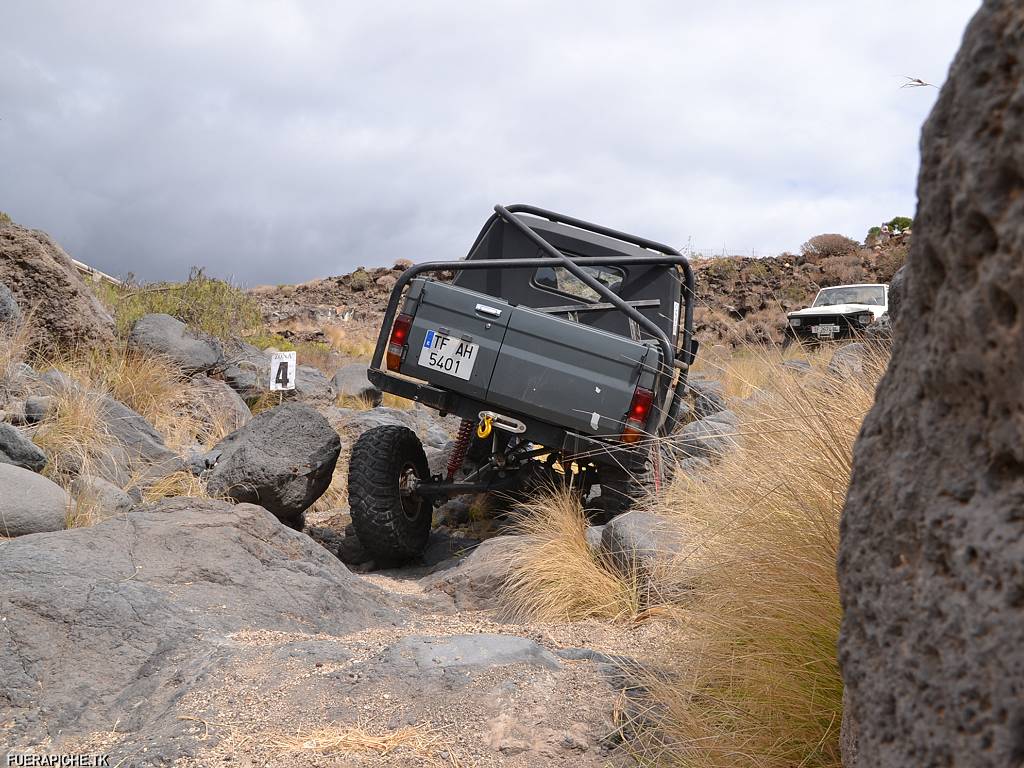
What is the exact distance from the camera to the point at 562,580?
480 centimetres

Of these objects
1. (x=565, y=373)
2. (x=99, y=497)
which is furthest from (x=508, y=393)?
(x=99, y=497)

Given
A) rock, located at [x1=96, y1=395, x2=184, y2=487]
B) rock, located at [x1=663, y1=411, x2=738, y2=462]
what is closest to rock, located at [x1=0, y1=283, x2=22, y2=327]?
rock, located at [x1=96, y1=395, x2=184, y2=487]

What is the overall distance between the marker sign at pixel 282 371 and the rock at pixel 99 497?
370 centimetres

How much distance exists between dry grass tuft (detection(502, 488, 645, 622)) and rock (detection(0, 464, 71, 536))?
2.57 metres

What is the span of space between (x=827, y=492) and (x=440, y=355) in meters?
3.49

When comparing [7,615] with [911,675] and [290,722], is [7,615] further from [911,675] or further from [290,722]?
[911,675]

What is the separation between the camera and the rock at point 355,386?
12.9 m

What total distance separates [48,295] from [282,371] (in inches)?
102

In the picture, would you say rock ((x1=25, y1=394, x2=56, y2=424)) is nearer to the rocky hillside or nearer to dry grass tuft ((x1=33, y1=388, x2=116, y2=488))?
dry grass tuft ((x1=33, y1=388, x2=116, y2=488))

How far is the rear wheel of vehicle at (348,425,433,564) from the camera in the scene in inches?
239

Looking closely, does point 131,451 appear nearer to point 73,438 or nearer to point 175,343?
point 73,438

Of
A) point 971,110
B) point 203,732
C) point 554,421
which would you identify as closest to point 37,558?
point 203,732

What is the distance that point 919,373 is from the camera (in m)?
1.43

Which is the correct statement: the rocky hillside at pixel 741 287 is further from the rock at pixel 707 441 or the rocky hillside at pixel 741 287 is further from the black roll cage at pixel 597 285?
the rock at pixel 707 441
